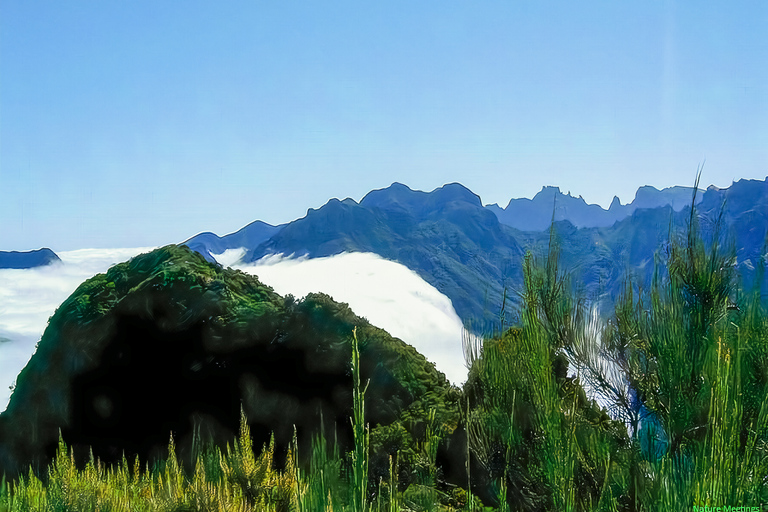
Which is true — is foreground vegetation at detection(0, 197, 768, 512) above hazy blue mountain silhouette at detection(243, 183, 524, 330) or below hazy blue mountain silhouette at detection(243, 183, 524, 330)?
below

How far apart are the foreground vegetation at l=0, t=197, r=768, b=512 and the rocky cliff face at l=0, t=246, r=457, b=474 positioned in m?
1.64

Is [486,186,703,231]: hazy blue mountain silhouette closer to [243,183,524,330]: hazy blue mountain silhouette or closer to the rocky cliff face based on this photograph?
[243,183,524,330]: hazy blue mountain silhouette

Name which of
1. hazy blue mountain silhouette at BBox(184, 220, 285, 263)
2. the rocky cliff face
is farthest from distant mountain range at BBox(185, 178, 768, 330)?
the rocky cliff face

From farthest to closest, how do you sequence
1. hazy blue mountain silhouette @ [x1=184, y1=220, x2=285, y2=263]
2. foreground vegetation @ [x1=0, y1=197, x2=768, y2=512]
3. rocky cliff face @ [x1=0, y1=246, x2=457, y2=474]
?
hazy blue mountain silhouette @ [x1=184, y1=220, x2=285, y2=263] → rocky cliff face @ [x1=0, y1=246, x2=457, y2=474] → foreground vegetation @ [x1=0, y1=197, x2=768, y2=512]

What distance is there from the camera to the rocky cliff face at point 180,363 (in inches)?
289

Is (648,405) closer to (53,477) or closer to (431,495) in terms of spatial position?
(431,495)

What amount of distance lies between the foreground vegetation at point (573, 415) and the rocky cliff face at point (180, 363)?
1.64 m

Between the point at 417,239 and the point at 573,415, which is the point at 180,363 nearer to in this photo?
the point at 573,415

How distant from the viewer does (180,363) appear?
25.5 ft

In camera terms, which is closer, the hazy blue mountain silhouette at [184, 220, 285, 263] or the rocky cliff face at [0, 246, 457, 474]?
the rocky cliff face at [0, 246, 457, 474]

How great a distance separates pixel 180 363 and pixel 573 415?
545 centimetres

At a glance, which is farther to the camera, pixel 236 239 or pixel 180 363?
pixel 236 239

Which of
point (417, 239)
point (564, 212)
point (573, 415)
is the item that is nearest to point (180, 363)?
point (573, 415)

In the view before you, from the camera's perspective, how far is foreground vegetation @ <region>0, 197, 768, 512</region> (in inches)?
155
